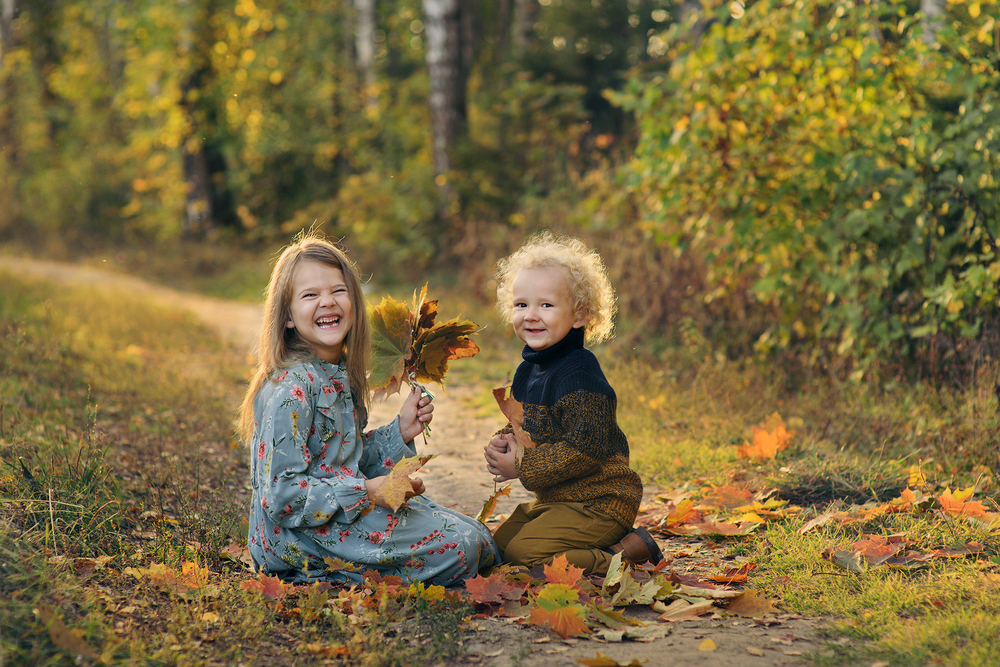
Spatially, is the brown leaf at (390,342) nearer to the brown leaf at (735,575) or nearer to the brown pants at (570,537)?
the brown pants at (570,537)

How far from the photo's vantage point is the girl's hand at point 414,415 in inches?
121

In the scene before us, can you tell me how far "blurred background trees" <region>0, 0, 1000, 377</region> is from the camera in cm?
507

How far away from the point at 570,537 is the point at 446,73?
30.0ft

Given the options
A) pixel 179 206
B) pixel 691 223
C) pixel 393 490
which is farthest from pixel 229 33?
pixel 393 490

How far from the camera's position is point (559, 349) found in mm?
3080

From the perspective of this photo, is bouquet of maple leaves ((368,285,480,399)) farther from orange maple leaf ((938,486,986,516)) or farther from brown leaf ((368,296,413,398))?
orange maple leaf ((938,486,986,516))

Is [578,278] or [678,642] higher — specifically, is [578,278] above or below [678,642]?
above

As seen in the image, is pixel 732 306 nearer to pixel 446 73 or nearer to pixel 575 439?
pixel 575 439

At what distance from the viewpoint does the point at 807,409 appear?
514 cm

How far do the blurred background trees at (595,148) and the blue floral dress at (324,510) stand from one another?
350 centimetres

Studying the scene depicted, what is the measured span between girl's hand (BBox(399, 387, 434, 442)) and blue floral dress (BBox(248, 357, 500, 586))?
223 millimetres

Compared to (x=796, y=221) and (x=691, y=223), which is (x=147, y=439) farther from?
(x=796, y=221)

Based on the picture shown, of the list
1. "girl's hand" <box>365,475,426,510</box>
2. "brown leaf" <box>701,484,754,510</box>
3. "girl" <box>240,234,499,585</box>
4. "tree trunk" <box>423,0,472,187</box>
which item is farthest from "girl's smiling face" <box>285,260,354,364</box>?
"tree trunk" <box>423,0,472,187</box>

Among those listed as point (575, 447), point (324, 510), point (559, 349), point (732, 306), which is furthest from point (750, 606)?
point (732, 306)
